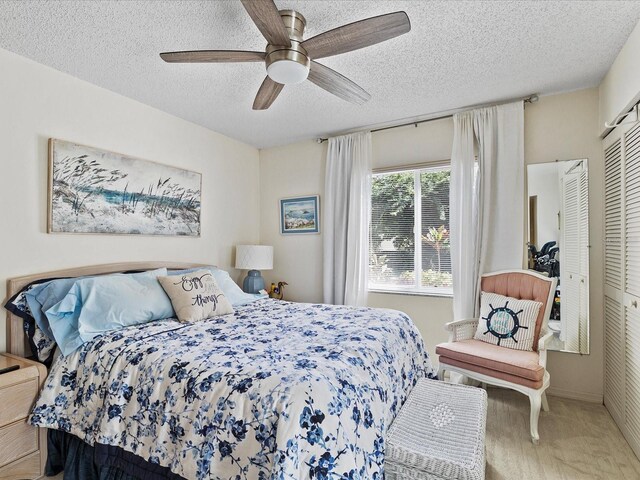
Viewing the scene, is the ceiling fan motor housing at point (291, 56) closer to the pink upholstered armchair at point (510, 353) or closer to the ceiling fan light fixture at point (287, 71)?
the ceiling fan light fixture at point (287, 71)

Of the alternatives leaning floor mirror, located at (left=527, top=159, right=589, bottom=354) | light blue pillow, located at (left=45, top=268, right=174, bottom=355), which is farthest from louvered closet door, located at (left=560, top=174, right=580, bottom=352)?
light blue pillow, located at (left=45, top=268, right=174, bottom=355)

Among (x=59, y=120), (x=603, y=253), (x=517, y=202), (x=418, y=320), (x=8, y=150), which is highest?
(x=59, y=120)

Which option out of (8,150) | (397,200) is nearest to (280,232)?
(397,200)

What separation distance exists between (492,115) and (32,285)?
147 inches

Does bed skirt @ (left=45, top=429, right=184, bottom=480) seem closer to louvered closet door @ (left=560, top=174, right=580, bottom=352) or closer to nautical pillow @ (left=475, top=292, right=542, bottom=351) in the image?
nautical pillow @ (left=475, top=292, right=542, bottom=351)

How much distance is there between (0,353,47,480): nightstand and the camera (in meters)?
1.85

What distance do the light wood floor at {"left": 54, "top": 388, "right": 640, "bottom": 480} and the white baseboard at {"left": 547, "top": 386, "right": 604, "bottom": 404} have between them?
0.06 m

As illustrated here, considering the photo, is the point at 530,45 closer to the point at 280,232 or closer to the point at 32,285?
the point at 280,232

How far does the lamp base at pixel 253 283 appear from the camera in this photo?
3863mm

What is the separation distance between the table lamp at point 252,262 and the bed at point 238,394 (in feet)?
4.63

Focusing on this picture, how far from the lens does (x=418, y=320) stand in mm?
3512

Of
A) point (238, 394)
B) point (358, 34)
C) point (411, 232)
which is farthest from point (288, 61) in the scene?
A: point (411, 232)

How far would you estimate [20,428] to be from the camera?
1.92 meters

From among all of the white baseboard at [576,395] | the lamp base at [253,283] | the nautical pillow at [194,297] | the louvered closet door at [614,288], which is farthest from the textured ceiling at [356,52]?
the white baseboard at [576,395]
